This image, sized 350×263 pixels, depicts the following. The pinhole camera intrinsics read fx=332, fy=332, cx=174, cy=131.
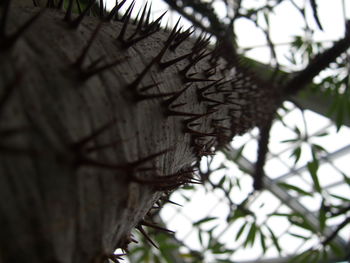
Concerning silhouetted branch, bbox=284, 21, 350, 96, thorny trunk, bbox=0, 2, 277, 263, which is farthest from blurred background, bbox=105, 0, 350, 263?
thorny trunk, bbox=0, 2, 277, 263

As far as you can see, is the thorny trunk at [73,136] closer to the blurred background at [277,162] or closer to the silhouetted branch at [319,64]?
the blurred background at [277,162]

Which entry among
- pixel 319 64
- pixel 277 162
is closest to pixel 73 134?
pixel 319 64

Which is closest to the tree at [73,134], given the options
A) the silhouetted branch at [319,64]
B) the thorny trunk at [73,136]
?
the thorny trunk at [73,136]

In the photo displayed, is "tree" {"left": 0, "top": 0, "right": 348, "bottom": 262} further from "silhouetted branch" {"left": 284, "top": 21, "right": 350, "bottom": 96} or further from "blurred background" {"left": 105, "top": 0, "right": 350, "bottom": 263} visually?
"silhouetted branch" {"left": 284, "top": 21, "right": 350, "bottom": 96}

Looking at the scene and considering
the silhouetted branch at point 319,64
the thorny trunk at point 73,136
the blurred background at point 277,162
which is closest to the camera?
the thorny trunk at point 73,136

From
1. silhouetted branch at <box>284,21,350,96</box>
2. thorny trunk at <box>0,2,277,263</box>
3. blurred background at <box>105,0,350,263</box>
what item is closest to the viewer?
thorny trunk at <box>0,2,277,263</box>

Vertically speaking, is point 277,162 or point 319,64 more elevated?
point 277,162

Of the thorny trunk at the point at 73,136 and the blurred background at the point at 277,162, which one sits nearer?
the thorny trunk at the point at 73,136

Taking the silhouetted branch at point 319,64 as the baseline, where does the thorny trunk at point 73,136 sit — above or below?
below

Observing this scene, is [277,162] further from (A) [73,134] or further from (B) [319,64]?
(A) [73,134]
